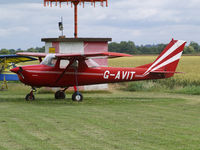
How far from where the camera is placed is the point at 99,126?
9.64 m

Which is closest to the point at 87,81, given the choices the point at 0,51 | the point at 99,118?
the point at 99,118

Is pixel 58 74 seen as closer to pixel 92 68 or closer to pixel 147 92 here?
pixel 92 68

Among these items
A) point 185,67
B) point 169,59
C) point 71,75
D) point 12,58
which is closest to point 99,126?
point 71,75

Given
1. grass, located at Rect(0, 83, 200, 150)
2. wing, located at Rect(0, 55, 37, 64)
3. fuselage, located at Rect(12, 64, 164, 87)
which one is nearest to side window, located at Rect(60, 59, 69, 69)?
fuselage, located at Rect(12, 64, 164, 87)

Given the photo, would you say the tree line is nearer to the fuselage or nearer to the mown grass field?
the fuselage

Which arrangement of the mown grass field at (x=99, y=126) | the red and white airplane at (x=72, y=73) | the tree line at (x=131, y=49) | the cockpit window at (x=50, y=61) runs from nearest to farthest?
the mown grass field at (x=99, y=126) → the red and white airplane at (x=72, y=73) → the cockpit window at (x=50, y=61) → the tree line at (x=131, y=49)

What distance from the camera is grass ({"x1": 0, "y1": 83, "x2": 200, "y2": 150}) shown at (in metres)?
7.67

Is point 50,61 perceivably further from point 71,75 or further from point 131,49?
point 131,49

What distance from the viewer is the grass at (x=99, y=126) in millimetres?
7672

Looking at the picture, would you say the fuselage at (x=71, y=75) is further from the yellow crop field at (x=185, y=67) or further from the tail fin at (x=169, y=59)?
the yellow crop field at (x=185, y=67)

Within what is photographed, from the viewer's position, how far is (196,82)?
22.8 m

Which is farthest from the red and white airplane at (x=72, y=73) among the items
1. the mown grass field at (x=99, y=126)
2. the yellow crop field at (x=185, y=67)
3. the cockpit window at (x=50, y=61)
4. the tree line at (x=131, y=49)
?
the tree line at (x=131, y=49)

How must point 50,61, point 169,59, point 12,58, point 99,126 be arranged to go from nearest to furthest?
point 99,126, point 50,61, point 169,59, point 12,58

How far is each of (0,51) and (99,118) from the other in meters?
73.9
